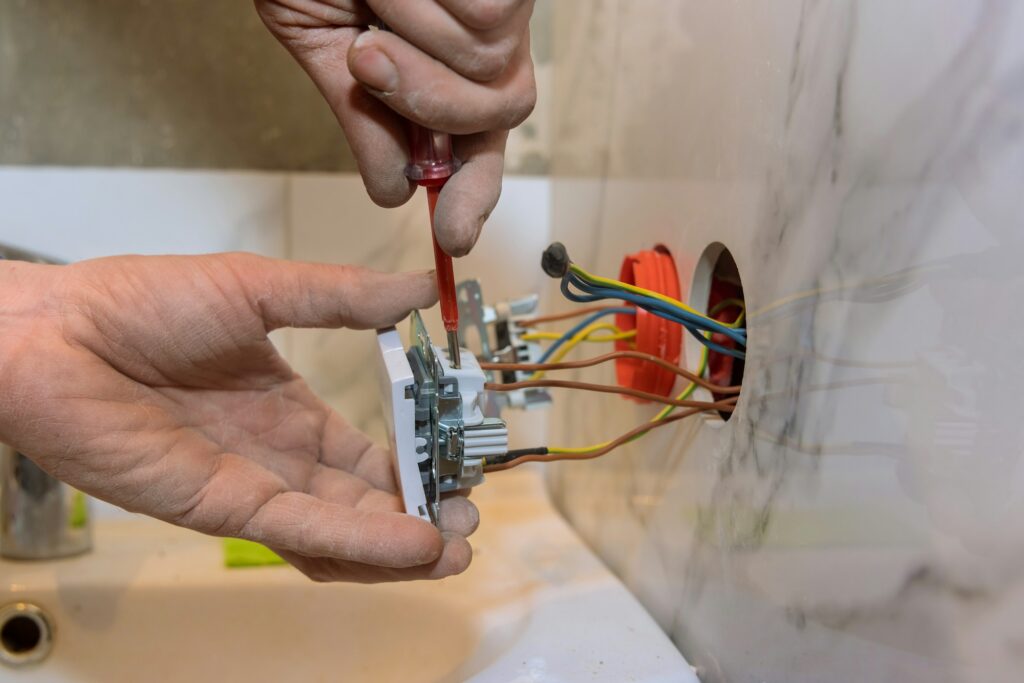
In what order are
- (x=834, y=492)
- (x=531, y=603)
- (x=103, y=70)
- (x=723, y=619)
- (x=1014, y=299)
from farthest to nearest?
(x=103, y=70) < (x=531, y=603) < (x=723, y=619) < (x=834, y=492) < (x=1014, y=299)

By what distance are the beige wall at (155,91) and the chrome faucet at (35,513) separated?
7.3 inches

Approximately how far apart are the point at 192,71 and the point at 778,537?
2.27 feet

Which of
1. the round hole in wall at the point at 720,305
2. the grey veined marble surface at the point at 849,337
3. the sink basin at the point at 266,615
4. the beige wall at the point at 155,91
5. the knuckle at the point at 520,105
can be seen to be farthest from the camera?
the beige wall at the point at 155,91

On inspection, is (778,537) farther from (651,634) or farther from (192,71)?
(192,71)

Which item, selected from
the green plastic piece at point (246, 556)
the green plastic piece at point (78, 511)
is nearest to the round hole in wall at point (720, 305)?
the green plastic piece at point (246, 556)

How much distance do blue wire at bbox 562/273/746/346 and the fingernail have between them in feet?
0.54

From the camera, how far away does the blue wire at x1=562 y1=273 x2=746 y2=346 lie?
0.47 metres

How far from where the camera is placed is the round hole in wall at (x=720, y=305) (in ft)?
1.73

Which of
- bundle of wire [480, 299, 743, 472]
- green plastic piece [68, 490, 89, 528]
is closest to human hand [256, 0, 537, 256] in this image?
bundle of wire [480, 299, 743, 472]

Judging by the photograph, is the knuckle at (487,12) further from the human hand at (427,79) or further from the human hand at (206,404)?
the human hand at (206,404)

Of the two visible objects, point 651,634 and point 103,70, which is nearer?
point 651,634

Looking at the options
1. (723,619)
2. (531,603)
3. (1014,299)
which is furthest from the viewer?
(531,603)

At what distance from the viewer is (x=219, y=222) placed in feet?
2.61

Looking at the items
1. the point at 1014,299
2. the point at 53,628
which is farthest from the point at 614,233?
the point at 53,628
